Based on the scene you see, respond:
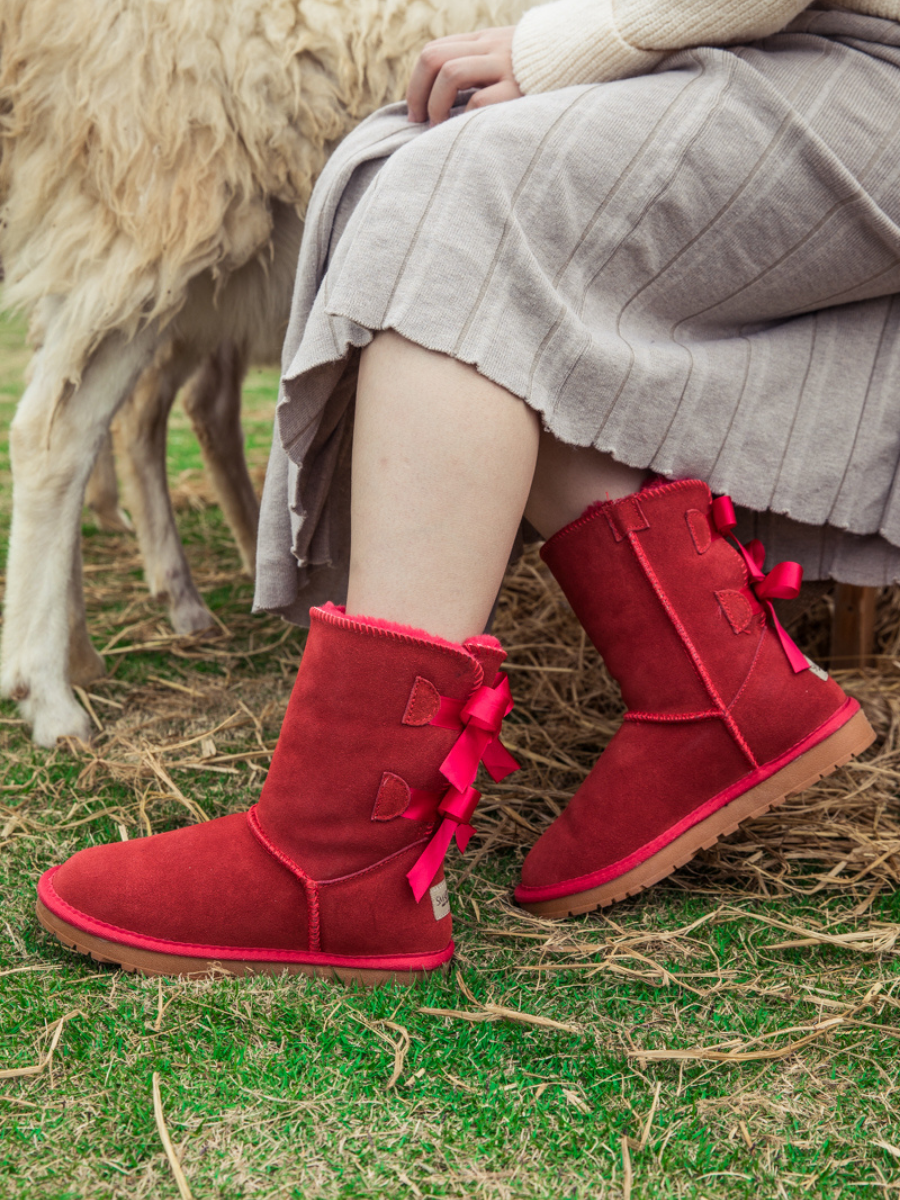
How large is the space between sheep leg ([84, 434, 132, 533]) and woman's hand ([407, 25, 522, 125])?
146 cm

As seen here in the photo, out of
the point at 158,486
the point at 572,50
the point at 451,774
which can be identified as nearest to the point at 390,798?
the point at 451,774

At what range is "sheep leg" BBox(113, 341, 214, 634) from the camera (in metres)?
1.70

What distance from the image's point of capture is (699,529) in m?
0.85

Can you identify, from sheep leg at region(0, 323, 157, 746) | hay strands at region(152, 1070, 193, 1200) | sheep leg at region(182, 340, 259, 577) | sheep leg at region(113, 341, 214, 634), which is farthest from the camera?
sheep leg at region(182, 340, 259, 577)

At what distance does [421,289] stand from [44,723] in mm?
825

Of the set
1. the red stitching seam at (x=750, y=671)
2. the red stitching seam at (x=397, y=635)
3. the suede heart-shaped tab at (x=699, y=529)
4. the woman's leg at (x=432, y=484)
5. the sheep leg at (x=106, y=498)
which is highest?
the woman's leg at (x=432, y=484)

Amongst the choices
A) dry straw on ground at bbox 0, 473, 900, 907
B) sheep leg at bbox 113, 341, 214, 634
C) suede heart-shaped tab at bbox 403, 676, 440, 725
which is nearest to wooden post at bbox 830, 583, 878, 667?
dry straw on ground at bbox 0, 473, 900, 907

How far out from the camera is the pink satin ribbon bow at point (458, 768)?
2.43 ft

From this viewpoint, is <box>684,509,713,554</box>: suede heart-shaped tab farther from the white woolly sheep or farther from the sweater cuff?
the white woolly sheep

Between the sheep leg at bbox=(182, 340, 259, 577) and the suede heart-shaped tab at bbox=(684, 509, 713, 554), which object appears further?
the sheep leg at bbox=(182, 340, 259, 577)

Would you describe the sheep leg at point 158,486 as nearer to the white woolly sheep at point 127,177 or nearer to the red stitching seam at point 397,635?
the white woolly sheep at point 127,177

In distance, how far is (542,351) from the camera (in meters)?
0.76

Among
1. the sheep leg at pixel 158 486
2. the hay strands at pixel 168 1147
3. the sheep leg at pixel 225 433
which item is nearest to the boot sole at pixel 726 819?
the hay strands at pixel 168 1147

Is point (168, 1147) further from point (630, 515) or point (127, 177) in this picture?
point (127, 177)
